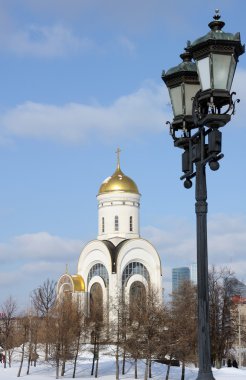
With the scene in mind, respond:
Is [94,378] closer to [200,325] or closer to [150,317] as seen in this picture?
[150,317]

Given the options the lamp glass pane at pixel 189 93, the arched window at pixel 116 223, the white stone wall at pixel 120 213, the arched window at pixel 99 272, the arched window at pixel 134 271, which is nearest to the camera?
the lamp glass pane at pixel 189 93

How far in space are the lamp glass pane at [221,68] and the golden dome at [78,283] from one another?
57.6m

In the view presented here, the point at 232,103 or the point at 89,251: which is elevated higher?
the point at 89,251

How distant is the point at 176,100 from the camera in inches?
290

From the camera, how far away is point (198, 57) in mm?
6504

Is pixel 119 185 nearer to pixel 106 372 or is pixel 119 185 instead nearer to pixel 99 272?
pixel 99 272

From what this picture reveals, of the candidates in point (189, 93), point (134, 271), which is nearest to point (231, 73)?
point (189, 93)

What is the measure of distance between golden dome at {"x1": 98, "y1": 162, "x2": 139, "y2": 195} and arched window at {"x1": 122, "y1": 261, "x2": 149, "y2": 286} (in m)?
8.05

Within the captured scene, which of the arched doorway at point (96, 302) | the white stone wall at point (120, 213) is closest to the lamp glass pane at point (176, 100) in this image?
the arched doorway at point (96, 302)

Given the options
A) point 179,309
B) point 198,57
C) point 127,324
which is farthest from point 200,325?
point 179,309

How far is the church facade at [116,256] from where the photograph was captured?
6166cm

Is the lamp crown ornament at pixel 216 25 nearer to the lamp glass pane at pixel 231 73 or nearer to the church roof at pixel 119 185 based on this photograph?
the lamp glass pane at pixel 231 73

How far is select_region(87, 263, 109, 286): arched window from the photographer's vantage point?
2460 inches

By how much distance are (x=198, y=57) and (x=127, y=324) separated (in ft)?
127
